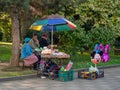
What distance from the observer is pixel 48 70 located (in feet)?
42.0

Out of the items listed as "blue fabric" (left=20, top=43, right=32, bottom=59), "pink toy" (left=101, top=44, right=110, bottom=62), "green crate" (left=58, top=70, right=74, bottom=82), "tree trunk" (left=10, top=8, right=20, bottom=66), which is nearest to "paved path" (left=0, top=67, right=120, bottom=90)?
"green crate" (left=58, top=70, right=74, bottom=82)

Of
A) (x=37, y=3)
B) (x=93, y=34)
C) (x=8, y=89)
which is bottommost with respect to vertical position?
(x=8, y=89)

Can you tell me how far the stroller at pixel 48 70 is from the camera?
12625 millimetres

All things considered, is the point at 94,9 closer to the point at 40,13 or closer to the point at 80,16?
the point at 80,16

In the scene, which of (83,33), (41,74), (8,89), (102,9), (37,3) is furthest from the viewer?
(102,9)

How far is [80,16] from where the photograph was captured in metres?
19.9

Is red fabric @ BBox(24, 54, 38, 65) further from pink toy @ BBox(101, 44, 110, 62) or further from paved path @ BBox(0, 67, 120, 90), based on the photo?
pink toy @ BBox(101, 44, 110, 62)

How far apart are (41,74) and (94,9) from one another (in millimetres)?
8251

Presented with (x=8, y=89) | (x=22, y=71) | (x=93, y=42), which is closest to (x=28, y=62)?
(x=22, y=71)

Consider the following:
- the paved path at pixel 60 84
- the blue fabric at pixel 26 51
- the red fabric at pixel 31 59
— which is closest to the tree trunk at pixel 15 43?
the blue fabric at pixel 26 51

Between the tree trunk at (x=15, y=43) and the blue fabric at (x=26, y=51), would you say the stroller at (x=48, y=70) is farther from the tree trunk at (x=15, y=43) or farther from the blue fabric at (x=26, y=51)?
the tree trunk at (x=15, y=43)

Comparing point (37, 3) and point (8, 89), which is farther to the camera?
point (37, 3)

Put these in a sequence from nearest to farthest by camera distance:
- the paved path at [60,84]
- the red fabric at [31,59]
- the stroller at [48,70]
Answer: the paved path at [60,84] < the stroller at [48,70] < the red fabric at [31,59]

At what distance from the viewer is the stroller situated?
1262cm
